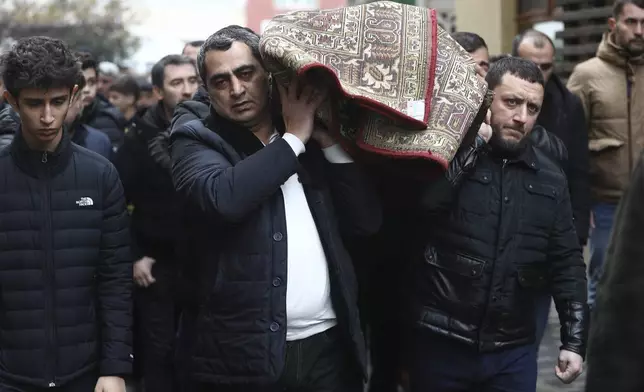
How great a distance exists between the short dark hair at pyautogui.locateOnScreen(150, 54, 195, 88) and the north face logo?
2.36 metres

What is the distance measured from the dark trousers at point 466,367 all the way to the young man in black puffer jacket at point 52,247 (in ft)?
3.84

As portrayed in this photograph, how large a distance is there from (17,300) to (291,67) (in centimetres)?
140

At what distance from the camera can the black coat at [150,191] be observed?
5.68 m

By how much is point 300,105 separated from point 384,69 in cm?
30

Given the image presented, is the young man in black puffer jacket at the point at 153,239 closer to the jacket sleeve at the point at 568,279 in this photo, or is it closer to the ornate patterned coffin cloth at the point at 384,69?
the jacket sleeve at the point at 568,279

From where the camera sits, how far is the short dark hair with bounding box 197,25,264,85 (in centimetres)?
363

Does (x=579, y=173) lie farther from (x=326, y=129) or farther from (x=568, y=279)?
(x=326, y=129)

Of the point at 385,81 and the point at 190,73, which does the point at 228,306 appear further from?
the point at 190,73

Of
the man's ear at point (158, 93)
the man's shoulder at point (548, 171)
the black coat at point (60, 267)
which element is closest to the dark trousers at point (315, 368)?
the black coat at point (60, 267)

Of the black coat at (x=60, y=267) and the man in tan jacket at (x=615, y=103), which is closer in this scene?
the black coat at (x=60, y=267)

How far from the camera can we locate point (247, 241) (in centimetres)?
349

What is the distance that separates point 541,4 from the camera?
12242 mm

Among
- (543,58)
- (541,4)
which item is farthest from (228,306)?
(541,4)

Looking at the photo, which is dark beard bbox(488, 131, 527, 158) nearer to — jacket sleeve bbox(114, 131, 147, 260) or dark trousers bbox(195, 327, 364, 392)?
dark trousers bbox(195, 327, 364, 392)
